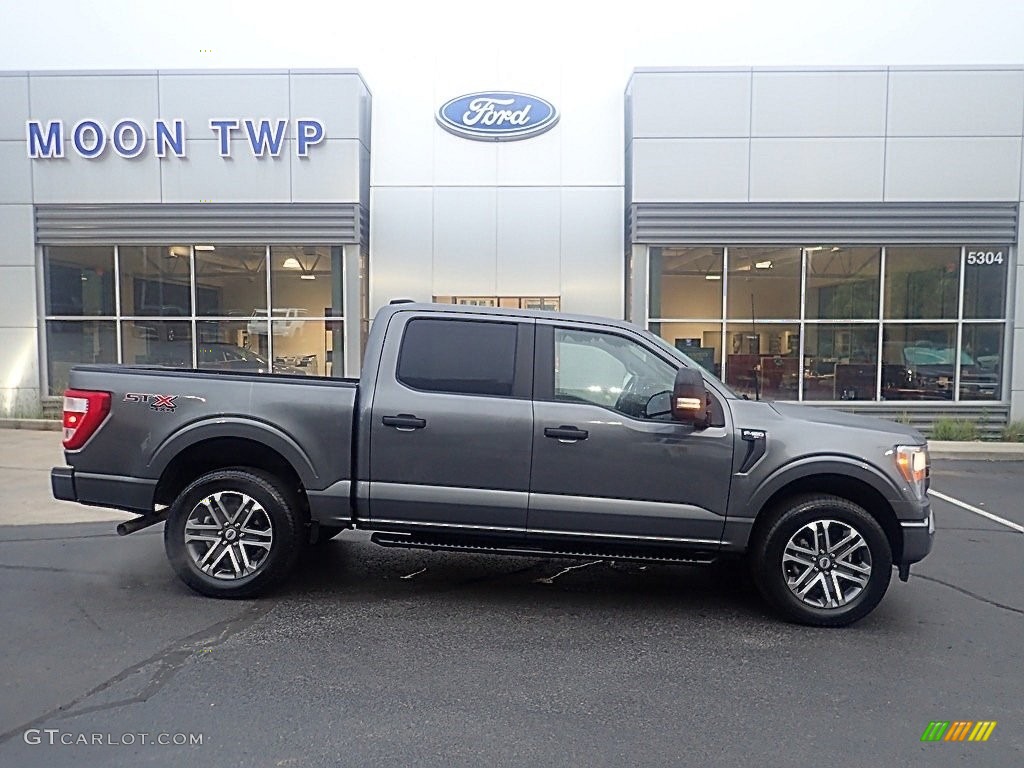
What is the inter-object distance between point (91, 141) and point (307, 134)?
14.1ft

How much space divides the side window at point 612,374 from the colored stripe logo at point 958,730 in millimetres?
2161

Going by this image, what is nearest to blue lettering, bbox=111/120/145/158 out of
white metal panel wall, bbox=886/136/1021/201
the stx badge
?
the stx badge

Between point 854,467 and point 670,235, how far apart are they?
35.4ft

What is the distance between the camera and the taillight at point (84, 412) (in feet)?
17.2

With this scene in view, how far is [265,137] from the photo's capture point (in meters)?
15.2

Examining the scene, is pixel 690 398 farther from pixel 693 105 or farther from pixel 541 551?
pixel 693 105

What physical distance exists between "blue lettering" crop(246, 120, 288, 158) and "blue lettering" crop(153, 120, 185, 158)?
133cm

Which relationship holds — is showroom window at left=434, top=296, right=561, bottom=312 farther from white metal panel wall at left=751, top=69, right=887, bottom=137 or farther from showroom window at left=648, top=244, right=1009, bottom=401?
white metal panel wall at left=751, top=69, right=887, bottom=137

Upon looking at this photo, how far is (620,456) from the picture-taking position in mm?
4945

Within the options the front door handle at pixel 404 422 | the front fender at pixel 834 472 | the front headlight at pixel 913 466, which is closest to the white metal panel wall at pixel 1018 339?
the front headlight at pixel 913 466

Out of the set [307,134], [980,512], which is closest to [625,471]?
[980,512]

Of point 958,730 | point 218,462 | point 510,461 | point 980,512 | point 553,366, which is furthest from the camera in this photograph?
point 980,512

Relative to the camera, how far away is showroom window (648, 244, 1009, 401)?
50.2ft

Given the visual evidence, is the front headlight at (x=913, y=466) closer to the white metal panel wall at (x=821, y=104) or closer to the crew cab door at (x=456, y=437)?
the crew cab door at (x=456, y=437)
